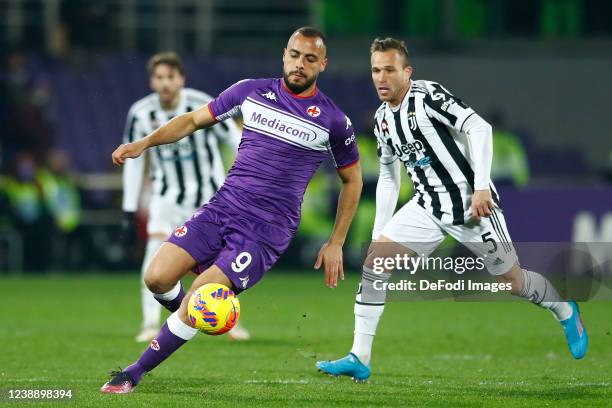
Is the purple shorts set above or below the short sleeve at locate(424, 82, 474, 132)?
below

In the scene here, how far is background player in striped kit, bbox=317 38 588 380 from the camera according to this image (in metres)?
8.41

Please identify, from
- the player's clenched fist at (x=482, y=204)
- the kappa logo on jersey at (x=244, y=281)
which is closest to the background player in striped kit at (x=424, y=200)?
the player's clenched fist at (x=482, y=204)

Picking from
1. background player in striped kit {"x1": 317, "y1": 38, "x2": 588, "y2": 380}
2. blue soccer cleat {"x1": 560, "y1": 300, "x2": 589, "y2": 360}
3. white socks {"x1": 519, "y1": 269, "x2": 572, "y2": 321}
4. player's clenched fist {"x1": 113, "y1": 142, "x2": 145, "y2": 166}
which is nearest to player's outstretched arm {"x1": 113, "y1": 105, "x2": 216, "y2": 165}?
player's clenched fist {"x1": 113, "y1": 142, "x2": 145, "y2": 166}

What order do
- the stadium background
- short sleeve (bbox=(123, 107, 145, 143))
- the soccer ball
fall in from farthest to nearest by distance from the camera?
1. short sleeve (bbox=(123, 107, 145, 143))
2. the stadium background
3. the soccer ball

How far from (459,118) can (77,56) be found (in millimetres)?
17102

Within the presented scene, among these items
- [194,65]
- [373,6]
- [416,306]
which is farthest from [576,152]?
[416,306]

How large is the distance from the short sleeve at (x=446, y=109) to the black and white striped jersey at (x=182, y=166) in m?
3.22

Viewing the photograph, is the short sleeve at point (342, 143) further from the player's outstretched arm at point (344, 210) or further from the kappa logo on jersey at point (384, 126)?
the kappa logo on jersey at point (384, 126)

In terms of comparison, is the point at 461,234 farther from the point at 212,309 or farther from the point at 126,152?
the point at 126,152

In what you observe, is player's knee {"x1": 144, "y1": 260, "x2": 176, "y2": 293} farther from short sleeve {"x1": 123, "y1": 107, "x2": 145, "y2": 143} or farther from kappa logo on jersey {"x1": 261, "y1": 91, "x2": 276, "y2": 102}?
short sleeve {"x1": 123, "y1": 107, "x2": 145, "y2": 143}

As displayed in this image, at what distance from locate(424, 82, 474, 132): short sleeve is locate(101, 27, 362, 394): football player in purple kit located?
744 mm

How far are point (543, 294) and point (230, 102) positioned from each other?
8.30ft

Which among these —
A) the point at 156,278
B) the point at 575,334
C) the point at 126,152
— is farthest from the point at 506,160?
the point at 126,152

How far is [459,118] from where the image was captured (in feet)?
27.2
